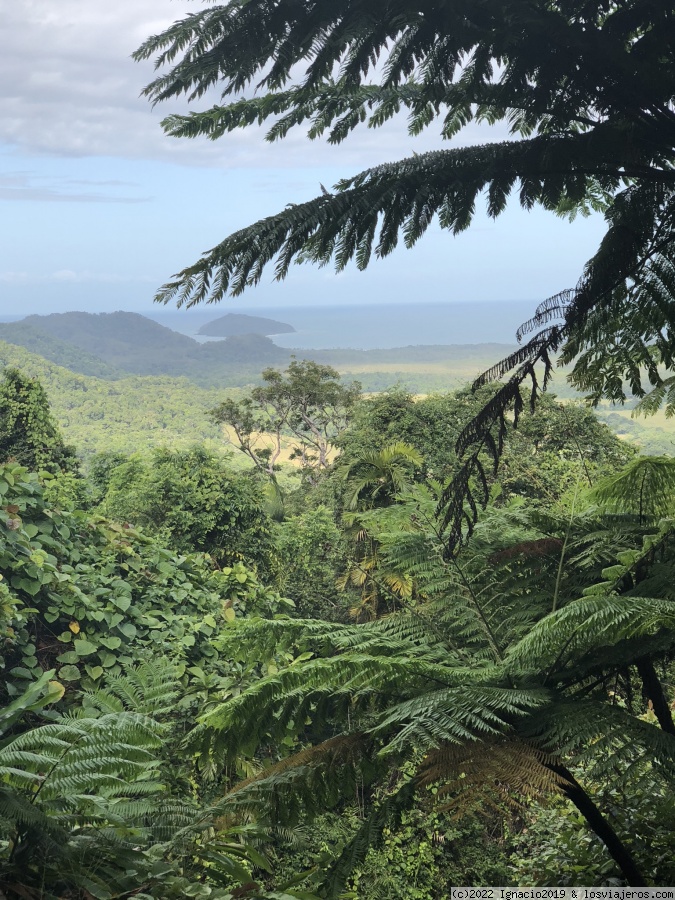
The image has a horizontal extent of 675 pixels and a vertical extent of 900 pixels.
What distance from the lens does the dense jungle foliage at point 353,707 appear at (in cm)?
168

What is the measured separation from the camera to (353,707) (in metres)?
2.56

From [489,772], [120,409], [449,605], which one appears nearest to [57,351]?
[120,409]

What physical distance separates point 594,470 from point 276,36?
8.91 meters

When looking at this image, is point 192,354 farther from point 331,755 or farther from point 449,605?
point 331,755

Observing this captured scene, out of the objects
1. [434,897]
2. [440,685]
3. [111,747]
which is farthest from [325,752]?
[434,897]

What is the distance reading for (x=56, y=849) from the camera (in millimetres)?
1394

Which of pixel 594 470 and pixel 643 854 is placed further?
pixel 594 470

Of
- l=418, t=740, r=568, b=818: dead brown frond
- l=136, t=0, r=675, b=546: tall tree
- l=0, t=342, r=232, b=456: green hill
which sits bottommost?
l=0, t=342, r=232, b=456: green hill

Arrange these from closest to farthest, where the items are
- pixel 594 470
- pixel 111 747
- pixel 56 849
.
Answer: pixel 56 849 < pixel 111 747 < pixel 594 470

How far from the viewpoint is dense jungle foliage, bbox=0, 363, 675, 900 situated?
1.68 metres

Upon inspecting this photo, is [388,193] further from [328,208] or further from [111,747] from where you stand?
[111,747]

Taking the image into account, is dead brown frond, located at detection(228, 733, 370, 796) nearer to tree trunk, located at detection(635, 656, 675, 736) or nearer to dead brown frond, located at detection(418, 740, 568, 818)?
dead brown frond, located at detection(418, 740, 568, 818)

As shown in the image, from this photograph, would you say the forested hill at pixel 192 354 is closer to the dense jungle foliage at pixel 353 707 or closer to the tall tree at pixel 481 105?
the dense jungle foliage at pixel 353 707

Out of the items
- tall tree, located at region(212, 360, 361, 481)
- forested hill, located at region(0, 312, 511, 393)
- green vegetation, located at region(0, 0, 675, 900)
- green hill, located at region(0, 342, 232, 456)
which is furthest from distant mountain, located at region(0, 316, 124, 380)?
green vegetation, located at region(0, 0, 675, 900)
